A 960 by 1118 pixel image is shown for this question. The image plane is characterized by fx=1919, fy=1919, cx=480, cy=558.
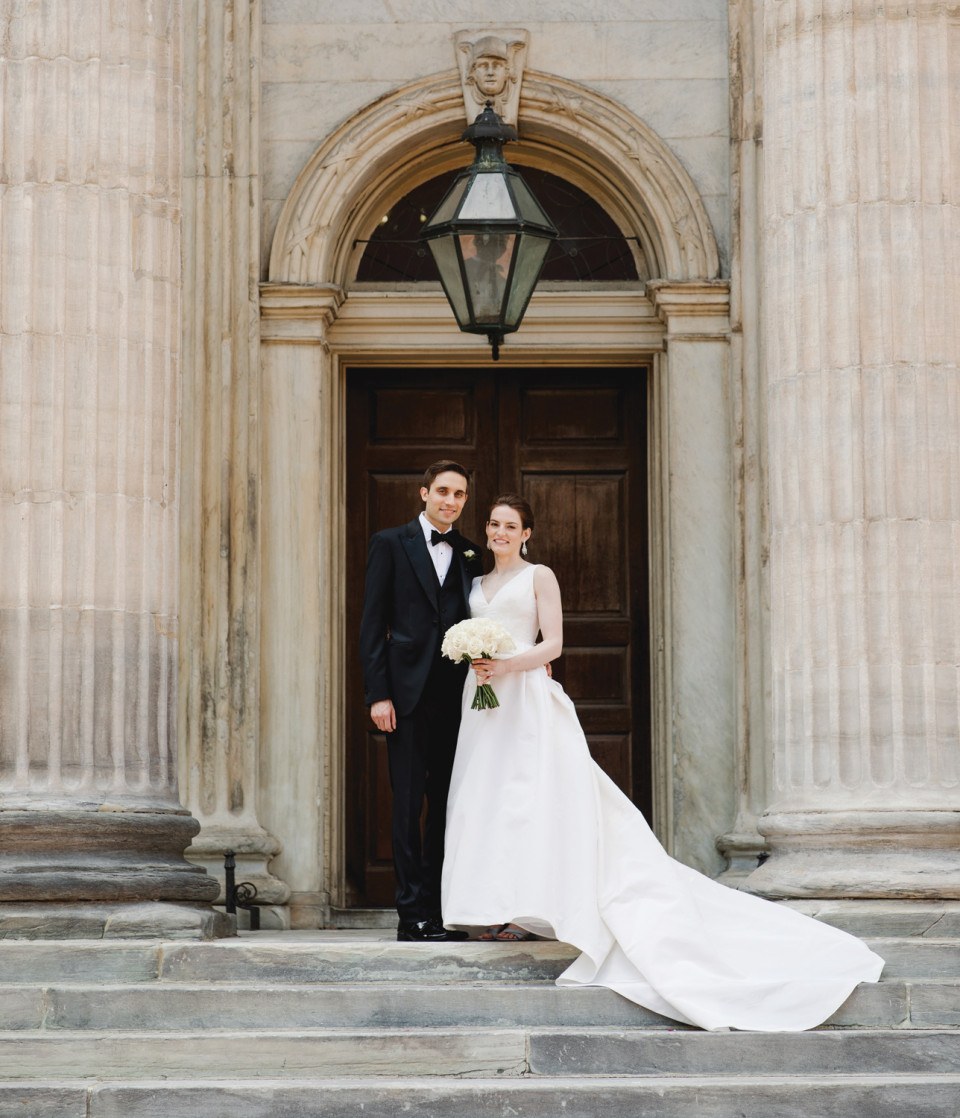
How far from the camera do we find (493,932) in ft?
27.9

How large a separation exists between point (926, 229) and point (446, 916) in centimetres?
388

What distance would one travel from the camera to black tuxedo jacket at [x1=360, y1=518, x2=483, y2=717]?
29.0 ft

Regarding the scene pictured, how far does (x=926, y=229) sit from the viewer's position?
898 centimetres

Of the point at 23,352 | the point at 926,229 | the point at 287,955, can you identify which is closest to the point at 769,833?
the point at 287,955

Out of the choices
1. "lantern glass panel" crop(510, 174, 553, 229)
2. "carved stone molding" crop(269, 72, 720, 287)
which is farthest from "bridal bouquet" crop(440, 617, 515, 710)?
"carved stone molding" crop(269, 72, 720, 287)

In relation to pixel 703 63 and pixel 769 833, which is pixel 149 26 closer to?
pixel 703 63

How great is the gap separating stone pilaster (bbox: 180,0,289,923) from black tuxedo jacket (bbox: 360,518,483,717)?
218 centimetres

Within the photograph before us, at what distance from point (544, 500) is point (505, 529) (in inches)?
121

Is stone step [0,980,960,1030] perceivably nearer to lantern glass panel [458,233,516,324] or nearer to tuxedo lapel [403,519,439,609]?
tuxedo lapel [403,519,439,609]

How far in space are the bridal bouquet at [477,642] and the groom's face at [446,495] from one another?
2.09ft

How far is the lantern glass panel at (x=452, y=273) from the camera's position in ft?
29.4

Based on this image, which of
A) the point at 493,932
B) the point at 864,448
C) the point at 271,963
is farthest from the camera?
the point at 864,448

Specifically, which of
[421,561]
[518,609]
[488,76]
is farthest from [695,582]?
[488,76]

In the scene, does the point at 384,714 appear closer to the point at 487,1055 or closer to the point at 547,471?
the point at 487,1055
